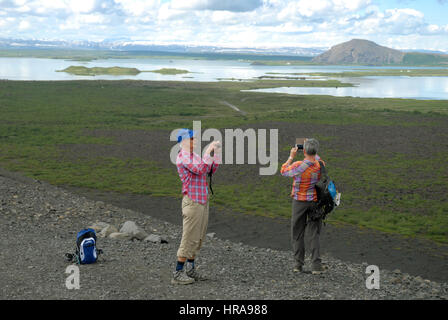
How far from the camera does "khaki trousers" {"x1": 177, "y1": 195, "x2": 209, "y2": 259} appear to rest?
7852mm

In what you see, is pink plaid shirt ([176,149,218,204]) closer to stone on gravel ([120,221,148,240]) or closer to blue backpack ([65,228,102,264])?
blue backpack ([65,228,102,264])

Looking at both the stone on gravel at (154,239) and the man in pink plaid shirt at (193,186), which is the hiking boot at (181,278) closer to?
the man in pink plaid shirt at (193,186)

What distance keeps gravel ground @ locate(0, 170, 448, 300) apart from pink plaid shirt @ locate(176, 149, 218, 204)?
1.55 meters

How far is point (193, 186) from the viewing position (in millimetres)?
7816

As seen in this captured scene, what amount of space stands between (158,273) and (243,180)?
46.1 feet

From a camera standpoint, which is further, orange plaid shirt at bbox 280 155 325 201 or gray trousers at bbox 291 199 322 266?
gray trousers at bbox 291 199 322 266

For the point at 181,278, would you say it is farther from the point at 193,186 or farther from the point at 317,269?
the point at 317,269


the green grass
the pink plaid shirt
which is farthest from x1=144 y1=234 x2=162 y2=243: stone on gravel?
the green grass

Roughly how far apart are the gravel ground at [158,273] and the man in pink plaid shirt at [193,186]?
0.80m

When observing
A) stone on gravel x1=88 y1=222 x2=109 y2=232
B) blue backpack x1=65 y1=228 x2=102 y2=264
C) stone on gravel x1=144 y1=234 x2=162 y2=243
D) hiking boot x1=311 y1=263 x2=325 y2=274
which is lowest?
stone on gravel x1=88 y1=222 x2=109 y2=232

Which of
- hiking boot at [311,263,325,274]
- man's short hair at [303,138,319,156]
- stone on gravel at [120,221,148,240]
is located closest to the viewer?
man's short hair at [303,138,319,156]

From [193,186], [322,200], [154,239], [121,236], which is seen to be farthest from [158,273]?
[121,236]

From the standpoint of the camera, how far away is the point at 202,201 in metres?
7.86

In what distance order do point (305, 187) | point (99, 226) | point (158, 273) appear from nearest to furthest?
point (305, 187)
point (158, 273)
point (99, 226)
